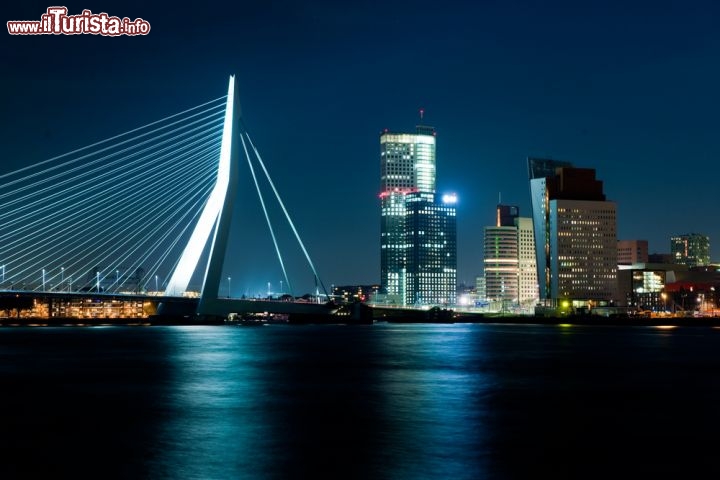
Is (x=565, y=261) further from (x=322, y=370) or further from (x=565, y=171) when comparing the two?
(x=322, y=370)

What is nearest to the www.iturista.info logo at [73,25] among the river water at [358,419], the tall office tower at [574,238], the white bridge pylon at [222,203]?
the river water at [358,419]

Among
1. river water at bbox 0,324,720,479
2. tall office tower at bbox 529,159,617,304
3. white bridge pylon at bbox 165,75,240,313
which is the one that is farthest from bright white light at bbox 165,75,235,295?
tall office tower at bbox 529,159,617,304

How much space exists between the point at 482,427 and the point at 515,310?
158m

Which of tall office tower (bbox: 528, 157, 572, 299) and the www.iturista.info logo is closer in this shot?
the www.iturista.info logo

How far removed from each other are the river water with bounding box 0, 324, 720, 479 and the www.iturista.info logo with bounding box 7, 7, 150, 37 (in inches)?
499

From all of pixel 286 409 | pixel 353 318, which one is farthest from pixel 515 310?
pixel 286 409

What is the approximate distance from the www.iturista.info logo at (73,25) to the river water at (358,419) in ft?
41.6

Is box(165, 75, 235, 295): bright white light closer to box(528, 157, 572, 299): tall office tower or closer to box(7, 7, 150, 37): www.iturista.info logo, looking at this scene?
box(7, 7, 150, 37): www.iturista.info logo

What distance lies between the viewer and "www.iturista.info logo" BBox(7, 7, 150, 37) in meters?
34.3

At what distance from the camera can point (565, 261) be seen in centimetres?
15725

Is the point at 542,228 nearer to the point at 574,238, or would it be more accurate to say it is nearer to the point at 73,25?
the point at 574,238

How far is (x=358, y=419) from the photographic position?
2112 cm

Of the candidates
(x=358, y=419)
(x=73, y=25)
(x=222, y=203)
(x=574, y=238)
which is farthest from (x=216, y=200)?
(x=574, y=238)

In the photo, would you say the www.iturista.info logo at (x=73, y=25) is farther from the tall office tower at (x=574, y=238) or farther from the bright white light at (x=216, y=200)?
the tall office tower at (x=574, y=238)
